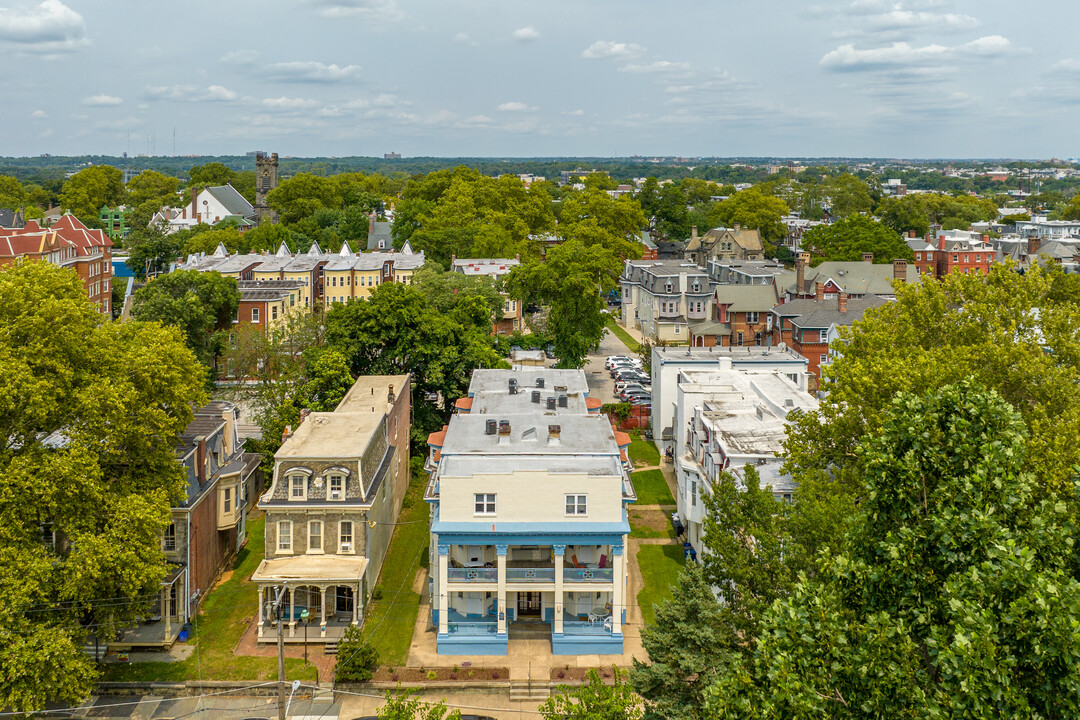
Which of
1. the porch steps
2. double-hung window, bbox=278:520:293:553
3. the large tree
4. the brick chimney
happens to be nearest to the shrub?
the porch steps

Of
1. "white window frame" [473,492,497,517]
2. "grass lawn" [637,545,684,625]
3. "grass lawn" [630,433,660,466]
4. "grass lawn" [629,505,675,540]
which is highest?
"white window frame" [473,492,497,517]

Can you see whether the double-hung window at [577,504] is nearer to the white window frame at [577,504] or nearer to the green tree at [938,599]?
the white window frame at [577,504]

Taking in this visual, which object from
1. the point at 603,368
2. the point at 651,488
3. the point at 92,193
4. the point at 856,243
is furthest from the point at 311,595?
the point at 92,193

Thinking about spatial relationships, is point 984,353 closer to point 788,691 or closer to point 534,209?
point 788,691

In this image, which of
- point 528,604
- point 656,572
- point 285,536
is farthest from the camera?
point 656,572

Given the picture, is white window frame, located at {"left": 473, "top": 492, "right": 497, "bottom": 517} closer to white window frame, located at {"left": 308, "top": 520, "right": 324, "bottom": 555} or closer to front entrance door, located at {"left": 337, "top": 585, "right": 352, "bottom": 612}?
front entrance door, located at {"left": 337, "top": 585, "right": 352, "bottom": 612}

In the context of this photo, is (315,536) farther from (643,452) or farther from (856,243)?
(856,243)

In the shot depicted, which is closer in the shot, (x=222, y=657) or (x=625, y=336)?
(x=222, y=657)
